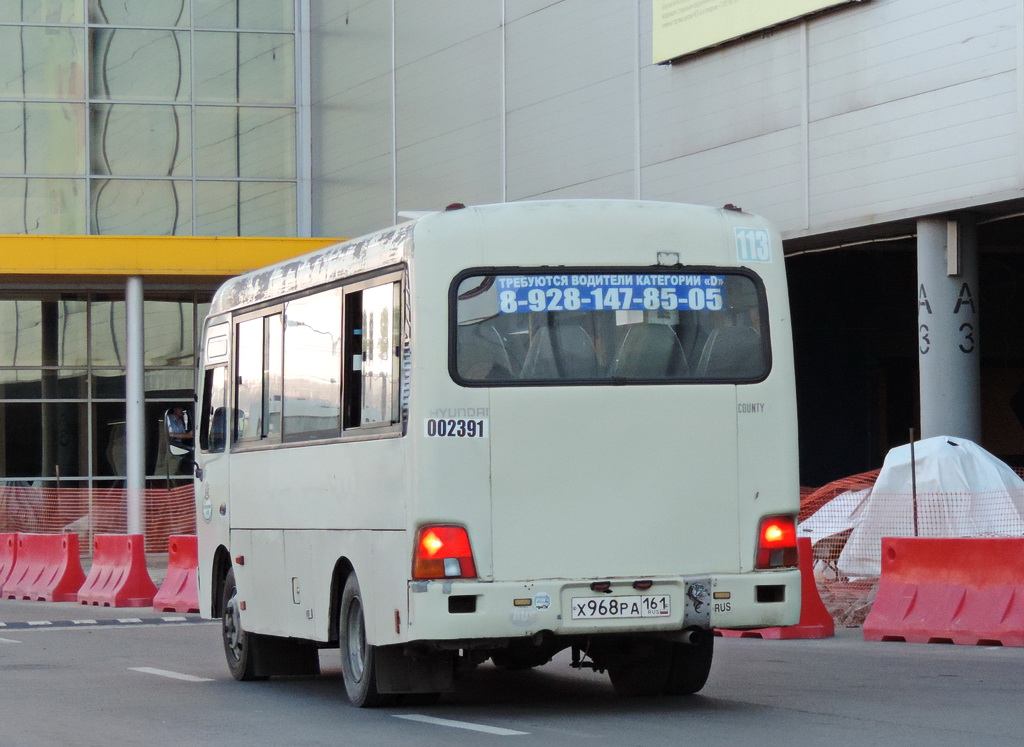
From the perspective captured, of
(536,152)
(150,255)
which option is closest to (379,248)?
(536,152)

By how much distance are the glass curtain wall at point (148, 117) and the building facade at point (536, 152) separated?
0.17 ft

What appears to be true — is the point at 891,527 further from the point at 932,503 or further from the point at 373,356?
the point at 373,356

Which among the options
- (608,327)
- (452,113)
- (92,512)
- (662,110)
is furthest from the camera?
(452,113)

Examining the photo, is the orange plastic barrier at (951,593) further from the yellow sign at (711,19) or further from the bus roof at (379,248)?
the yellow sign at (711,19)

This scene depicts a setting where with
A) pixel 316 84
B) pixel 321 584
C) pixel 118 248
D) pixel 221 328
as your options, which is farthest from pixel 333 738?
pixel 316 84

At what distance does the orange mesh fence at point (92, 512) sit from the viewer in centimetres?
3306

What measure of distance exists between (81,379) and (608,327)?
32.5m

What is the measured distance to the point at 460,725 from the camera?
9.84 m

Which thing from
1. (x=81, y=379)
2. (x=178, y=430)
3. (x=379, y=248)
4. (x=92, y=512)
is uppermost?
(x=81, y=379)

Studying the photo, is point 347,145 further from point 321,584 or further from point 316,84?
point 321,584

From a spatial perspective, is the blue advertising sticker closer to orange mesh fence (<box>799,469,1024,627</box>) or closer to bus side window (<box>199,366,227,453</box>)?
bus side window (<box>199,366,227,453</box>)

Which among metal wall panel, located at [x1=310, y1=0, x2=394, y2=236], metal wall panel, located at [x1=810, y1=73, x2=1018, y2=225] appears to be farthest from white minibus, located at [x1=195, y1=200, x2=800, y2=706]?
metal wall panel, located at [x1=310, y1=0, x2=394, y2=236]

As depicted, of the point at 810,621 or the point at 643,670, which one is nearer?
the point at 643,670

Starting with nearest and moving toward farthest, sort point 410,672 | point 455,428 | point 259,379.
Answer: point 455,428, point 410,672, point 259,379
